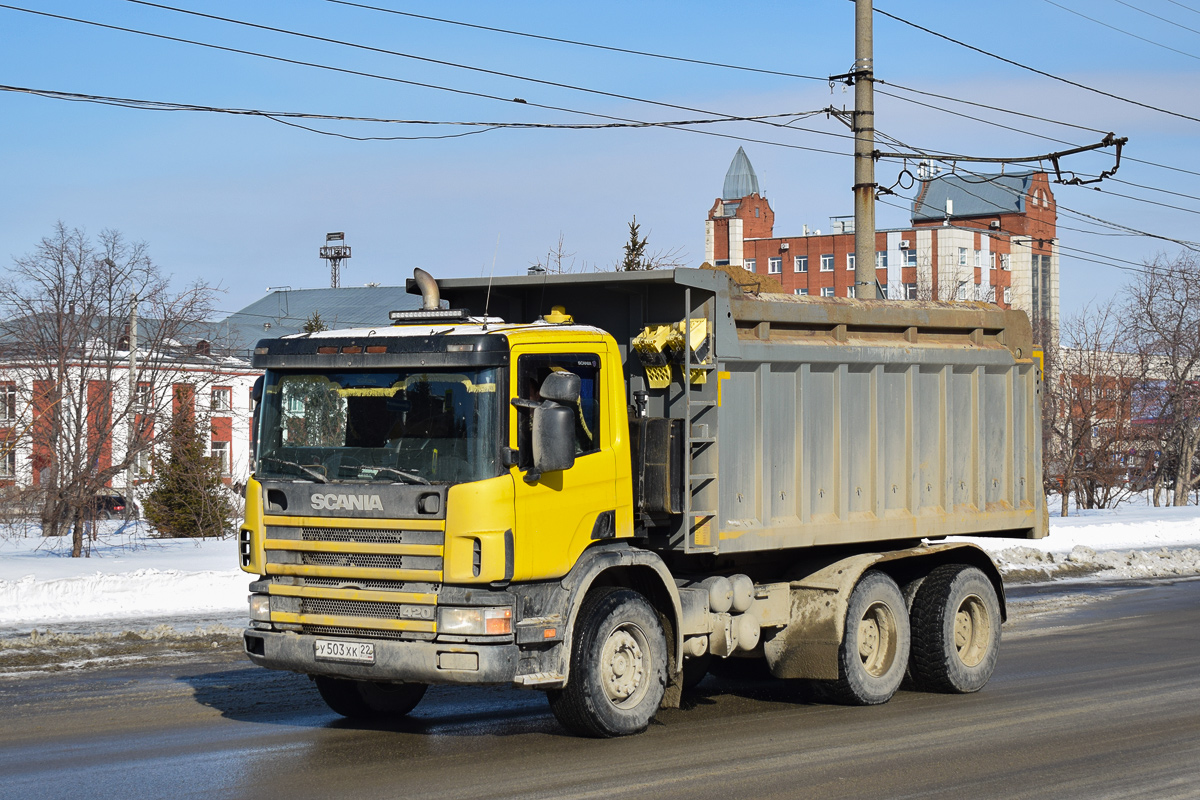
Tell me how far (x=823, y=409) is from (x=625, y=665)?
2.65m

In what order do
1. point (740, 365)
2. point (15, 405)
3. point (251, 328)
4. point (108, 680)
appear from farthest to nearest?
1. point (251, 328)
2. point (15, 405)
3. point (108, 680)
4. point (740, 365)

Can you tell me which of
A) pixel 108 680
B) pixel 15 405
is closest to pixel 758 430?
pixel 108 680

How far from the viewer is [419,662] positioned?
25.9ft

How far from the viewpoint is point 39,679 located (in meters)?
11.3

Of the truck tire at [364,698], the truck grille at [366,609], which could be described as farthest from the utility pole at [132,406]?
the truck grille at [366,609]

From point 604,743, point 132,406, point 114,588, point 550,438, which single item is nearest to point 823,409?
point 550,438

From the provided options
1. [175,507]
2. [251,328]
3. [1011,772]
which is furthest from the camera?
[251,328]

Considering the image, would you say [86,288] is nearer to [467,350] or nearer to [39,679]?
[39,679]

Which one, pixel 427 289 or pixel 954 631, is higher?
pixel 427 289

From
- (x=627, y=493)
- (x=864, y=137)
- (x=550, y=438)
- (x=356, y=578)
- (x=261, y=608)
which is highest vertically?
(x=864, y=137)

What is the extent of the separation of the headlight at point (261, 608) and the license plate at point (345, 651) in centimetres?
45

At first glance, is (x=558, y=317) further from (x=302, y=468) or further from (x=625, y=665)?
(x=625, y=665)

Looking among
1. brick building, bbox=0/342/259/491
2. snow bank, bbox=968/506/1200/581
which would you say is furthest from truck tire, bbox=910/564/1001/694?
brick building, bbox=0/342/259/491

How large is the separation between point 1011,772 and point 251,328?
7652 centimetres
